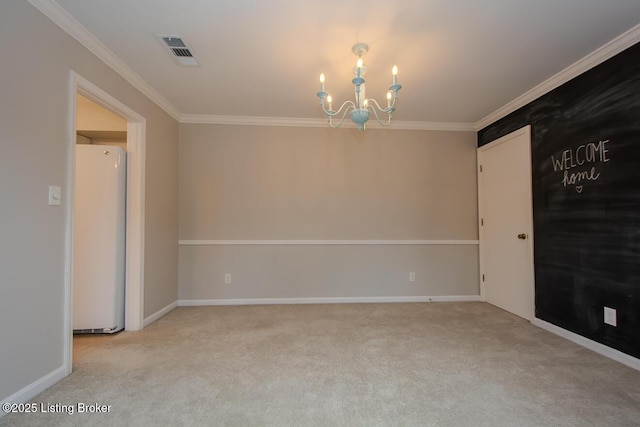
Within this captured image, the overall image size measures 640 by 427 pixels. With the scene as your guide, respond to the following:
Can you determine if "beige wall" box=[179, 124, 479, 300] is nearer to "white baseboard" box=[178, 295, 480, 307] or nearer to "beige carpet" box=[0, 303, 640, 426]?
"white baseboard" box=[178, 295, 480, 307]

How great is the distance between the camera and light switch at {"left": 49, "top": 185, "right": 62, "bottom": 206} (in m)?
1.86

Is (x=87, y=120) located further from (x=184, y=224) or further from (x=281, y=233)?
(x=281, y=233)

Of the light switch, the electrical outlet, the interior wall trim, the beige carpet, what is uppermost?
the light switch

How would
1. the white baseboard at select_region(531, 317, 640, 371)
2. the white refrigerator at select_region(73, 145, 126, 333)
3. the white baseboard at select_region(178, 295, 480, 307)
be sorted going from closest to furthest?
1. the white baseboard at select_region(531, 317, 640, 371)
2. the white refrigerator at select_region(73, 145, 126, 333)
3. the white baseboard at select_region(178, 295, 480, 307)

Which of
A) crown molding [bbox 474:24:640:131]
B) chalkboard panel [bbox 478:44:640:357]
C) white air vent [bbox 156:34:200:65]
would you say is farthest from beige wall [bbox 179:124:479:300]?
white air vent [bbox 156:34:200:65]

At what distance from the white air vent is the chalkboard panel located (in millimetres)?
3436

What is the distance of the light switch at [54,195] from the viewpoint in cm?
186

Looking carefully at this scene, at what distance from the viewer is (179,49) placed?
7.57ft

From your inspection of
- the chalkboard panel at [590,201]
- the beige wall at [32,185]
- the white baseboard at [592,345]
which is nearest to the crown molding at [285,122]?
the chalkboard panel at [590,201]

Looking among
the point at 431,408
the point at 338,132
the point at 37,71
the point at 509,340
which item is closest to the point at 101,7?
the point at 37,71

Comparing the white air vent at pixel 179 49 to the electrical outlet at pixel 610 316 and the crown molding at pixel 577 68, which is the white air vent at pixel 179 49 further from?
the electrical outlet at pixel 610 316

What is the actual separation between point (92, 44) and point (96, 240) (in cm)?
173

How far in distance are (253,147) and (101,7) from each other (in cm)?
213

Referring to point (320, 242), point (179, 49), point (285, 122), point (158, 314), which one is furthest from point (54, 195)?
point (320, 242)
